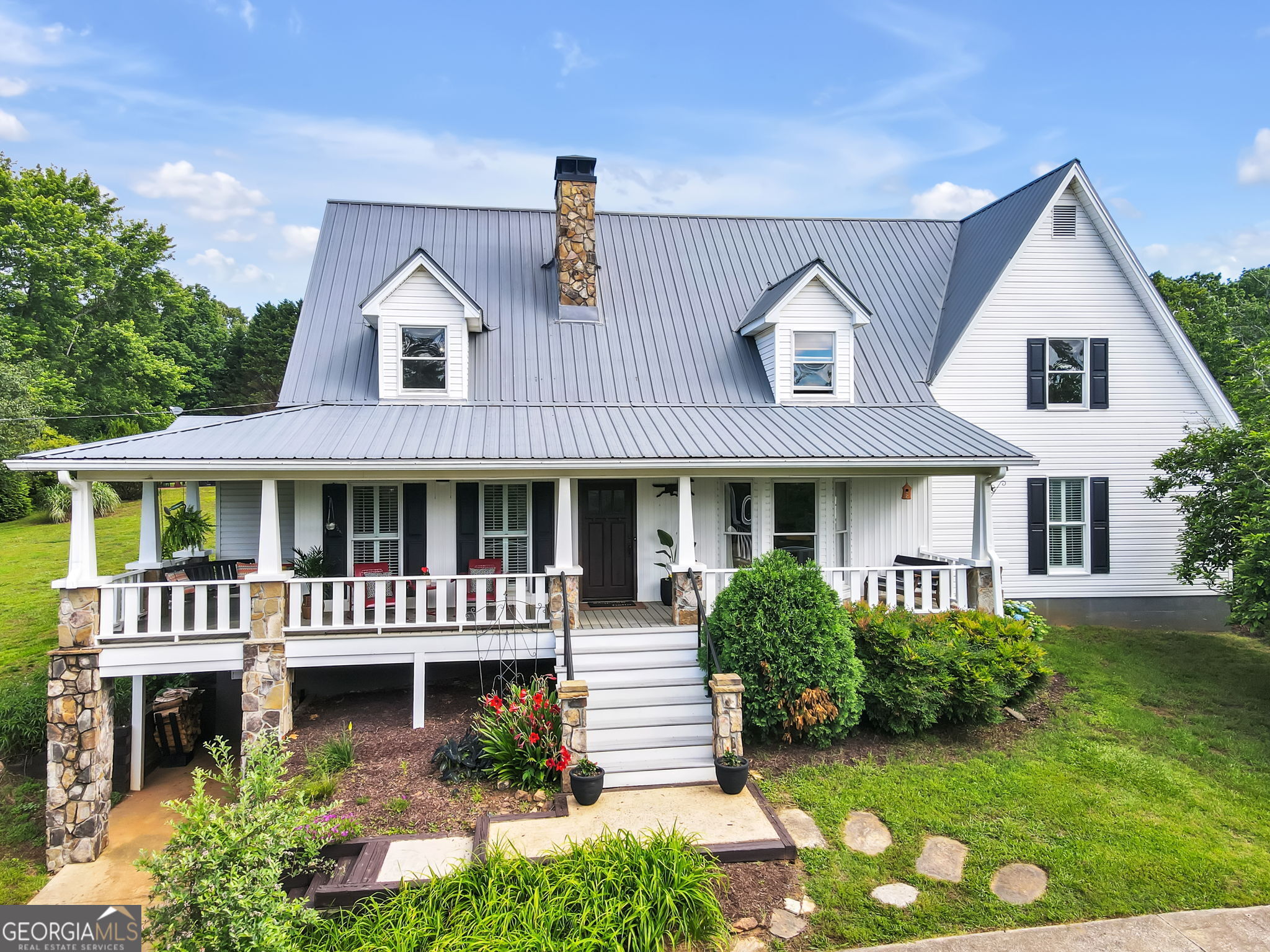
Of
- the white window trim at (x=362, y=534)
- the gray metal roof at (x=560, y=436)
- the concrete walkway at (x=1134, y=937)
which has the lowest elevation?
the concrete walkway at (x=1134, y=937)

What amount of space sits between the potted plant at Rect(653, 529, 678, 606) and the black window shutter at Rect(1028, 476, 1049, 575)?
23.4 ft

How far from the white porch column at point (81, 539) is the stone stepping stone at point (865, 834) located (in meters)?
9.70

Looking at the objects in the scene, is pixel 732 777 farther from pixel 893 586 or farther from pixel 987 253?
pixel 987 253

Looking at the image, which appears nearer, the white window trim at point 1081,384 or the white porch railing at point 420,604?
the white porch railing at point 420,604

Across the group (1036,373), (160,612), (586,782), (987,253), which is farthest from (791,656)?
(987,253)

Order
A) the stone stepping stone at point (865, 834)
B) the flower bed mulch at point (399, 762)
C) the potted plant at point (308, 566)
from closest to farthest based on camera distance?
the stone stepping stone at point (865, 834) → the flower bed mulch at point (399, 762) → the potted plant at point (308, 566)

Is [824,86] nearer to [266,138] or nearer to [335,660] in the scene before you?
[266,138]

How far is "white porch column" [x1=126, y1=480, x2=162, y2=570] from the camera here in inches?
420

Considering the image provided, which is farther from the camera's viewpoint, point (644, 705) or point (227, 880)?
point (644, 705)

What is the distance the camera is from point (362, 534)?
11.6 m

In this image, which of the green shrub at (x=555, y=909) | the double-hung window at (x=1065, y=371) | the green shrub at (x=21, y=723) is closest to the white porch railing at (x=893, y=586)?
the green shrub at (x=555, y=909)

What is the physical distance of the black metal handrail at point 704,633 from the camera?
8742 millimetres

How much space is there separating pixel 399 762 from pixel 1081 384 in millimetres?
13926

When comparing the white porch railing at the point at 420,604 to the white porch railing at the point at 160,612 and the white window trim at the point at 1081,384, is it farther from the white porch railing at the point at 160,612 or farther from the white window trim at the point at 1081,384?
the white window trim at the point at 1081,384
